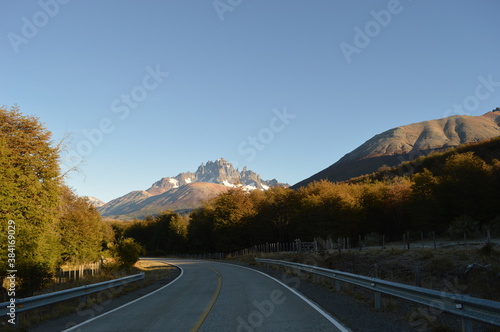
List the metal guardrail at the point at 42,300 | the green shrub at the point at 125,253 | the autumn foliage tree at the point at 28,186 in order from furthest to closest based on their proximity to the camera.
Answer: the green shrub at the point at 125,253 < the autumn foliage tree at the point at 28,186 < the metal guardrail at the point at 42,300

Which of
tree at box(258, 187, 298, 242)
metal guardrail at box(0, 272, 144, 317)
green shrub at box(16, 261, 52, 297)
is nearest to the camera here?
metal guardrail at box(0, 272, 144, 317)

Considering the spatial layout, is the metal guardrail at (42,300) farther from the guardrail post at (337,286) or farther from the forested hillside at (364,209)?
the forested hillside at (364,209)

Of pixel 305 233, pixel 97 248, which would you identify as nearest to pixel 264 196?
pixel 305 233

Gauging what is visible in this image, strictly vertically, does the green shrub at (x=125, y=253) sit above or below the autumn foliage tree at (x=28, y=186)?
below

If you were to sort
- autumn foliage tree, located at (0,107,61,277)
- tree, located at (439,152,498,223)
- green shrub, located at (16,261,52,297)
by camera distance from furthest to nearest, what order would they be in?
tree, located at (439,152,498,223) < autumn foliage tree, located at (0,107,61,277) < green shrub, located at (16,261,52,297)

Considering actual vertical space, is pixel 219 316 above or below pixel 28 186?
below

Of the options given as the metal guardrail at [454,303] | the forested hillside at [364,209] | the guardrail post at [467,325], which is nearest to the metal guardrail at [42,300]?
the metal guardrail at [454,303]

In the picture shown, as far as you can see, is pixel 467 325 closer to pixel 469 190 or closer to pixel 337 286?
pixel 337 286

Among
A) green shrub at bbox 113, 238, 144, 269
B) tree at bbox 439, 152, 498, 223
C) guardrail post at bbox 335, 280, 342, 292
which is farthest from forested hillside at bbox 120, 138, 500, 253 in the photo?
guardrail post at bbox 335, 280, 342, 292

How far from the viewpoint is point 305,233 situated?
69375 mm

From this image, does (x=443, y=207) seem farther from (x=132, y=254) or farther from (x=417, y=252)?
(x=132, y=254)

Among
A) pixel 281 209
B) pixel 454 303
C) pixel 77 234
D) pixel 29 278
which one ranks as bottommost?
pixel 29 278

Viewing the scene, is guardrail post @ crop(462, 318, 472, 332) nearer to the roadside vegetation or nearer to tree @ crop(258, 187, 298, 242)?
the roadside vegetation

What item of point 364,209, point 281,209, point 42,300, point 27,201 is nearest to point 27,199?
point 27,201
